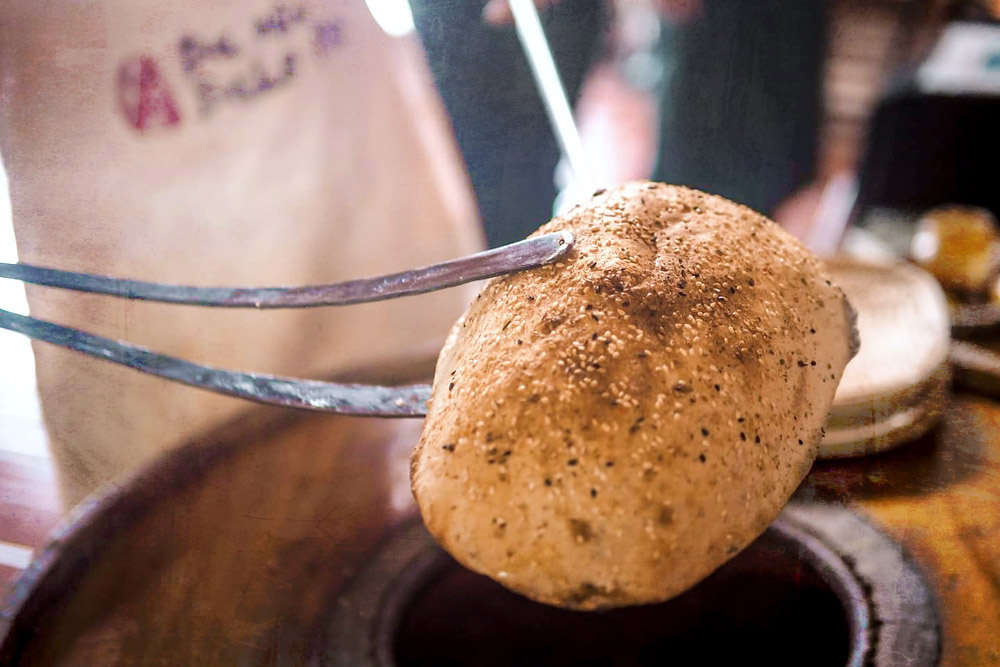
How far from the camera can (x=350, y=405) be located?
70 centimetres

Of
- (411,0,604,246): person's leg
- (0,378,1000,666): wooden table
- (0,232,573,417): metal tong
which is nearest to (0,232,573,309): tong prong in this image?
(0,232,573,417): metal tong

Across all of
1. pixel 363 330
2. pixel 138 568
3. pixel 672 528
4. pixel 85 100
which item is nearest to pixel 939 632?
pixel 672 528

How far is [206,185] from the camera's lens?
1.53 meters

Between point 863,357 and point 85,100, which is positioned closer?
point 85,100

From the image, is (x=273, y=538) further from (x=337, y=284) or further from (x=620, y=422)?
(x=620, y=422)

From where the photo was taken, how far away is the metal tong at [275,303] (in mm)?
664

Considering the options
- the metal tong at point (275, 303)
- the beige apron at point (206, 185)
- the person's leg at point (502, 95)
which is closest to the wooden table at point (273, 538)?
the beige apron at point (206, 185)

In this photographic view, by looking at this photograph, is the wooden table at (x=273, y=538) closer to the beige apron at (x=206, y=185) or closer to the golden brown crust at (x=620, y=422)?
the beige apron at (x=206, y=185)

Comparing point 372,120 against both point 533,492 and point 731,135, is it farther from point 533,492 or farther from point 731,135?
point 533,492

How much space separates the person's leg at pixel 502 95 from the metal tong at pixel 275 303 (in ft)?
0.64

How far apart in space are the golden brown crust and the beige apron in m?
0.37

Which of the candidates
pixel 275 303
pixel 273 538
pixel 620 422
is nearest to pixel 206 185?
pixel 273 538

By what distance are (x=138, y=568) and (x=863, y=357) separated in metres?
1.35

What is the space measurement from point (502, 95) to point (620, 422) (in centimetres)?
47
